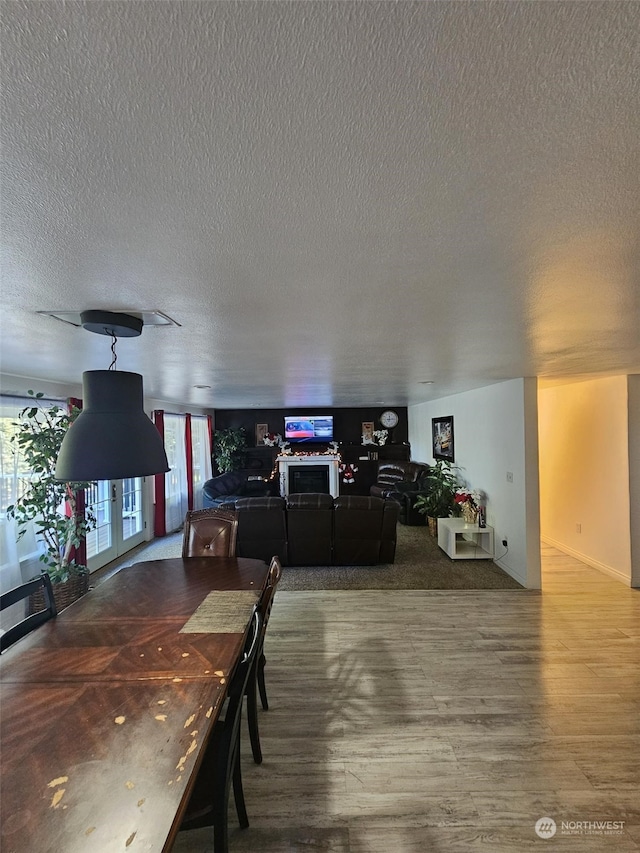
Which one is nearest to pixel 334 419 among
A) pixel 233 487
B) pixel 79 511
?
pixel 233 487

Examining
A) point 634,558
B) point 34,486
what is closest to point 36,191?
point 34,486

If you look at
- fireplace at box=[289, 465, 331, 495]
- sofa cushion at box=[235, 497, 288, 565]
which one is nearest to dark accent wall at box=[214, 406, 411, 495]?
fireplace at box=[289, 465, 331, 495]

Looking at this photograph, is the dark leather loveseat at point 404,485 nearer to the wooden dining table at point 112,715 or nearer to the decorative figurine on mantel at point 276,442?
the decorative figurine on mantel at point 276,442

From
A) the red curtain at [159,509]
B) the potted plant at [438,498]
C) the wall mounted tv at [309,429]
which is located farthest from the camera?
the wall mounted tv at [309,429]

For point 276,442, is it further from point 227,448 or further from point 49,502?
point 49,502

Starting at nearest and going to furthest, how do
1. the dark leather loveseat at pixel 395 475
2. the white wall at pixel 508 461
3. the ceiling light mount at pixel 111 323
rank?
the ceiling light mount at pixel 111 323
the white wall at pixel 508 461
the dark leather loveseat at pixel 395 475

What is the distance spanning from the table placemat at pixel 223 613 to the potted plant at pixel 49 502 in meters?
1.94

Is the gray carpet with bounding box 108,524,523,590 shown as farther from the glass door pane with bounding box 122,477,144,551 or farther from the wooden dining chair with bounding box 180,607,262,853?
the wooden dining chair with bounding box 180,607,262,853

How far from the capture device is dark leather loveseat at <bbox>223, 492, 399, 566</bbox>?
4.84m

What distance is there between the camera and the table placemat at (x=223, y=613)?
195cm

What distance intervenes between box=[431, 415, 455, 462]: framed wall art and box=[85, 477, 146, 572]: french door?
490 cm

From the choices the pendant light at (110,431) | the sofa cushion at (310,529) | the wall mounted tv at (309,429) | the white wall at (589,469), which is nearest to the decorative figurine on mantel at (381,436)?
the wall mounted tv at (309,429)

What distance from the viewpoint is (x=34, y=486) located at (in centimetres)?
336

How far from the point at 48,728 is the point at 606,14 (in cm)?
215
